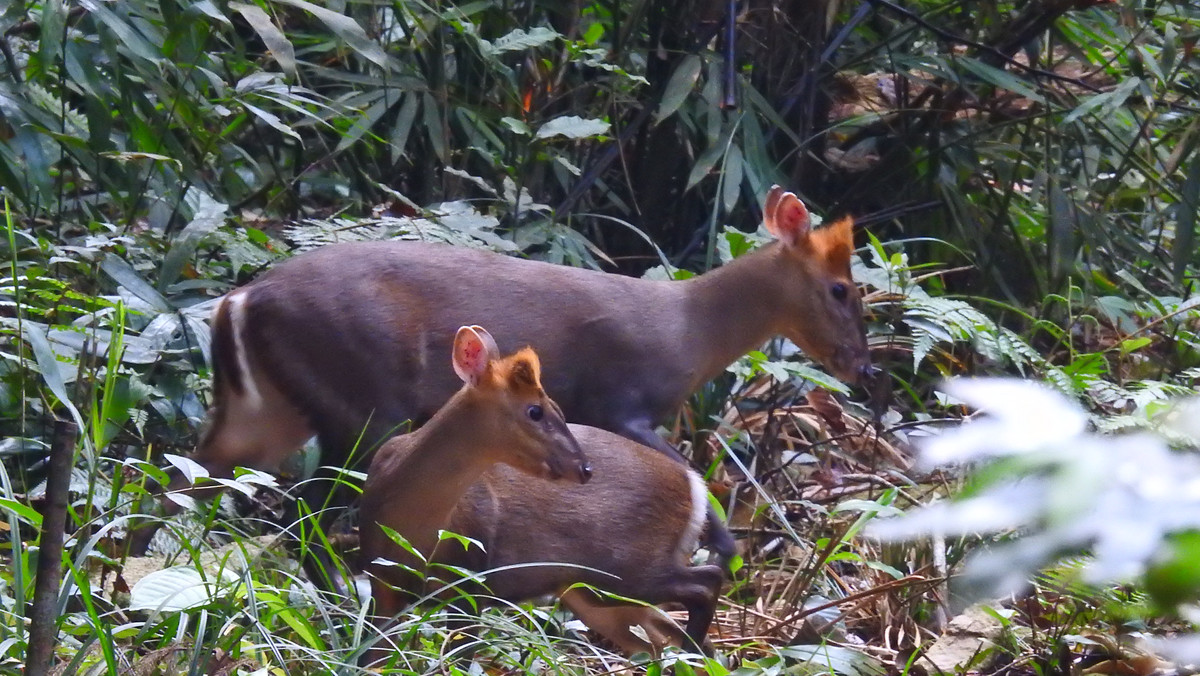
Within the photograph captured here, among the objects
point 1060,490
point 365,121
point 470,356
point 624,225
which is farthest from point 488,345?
point 1060,490

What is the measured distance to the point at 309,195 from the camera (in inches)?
262

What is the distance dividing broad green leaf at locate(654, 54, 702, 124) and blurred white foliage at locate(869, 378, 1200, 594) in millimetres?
5675

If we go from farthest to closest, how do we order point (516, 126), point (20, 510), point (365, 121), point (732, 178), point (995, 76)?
point (995, 76), point (732, 178), point (365, 121), point (516, 126), point (20, 510)

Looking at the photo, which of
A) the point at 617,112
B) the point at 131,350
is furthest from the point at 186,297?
the point at 617,112

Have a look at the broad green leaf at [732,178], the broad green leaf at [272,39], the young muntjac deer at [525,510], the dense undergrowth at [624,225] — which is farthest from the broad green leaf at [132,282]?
the broad green leaf at [732,178]

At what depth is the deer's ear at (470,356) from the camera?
3.90 meters

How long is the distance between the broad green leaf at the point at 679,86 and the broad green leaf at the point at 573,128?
898 mm

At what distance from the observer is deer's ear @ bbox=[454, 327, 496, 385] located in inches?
154

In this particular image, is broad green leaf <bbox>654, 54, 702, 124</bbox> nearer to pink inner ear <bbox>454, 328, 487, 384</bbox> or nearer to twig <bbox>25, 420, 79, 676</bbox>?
pink inner ear <bbox>454, 328, 487, 384</bbox>

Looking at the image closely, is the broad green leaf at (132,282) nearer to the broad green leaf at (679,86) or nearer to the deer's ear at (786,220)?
the deer's ear at (786,220)

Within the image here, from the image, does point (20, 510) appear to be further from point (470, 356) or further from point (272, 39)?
point (272, 39)

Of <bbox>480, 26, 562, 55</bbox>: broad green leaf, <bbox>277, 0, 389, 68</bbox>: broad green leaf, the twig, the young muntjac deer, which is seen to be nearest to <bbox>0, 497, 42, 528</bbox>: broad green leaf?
the twig

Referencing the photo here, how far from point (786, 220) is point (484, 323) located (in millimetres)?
1302

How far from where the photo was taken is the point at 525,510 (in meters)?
3.96
